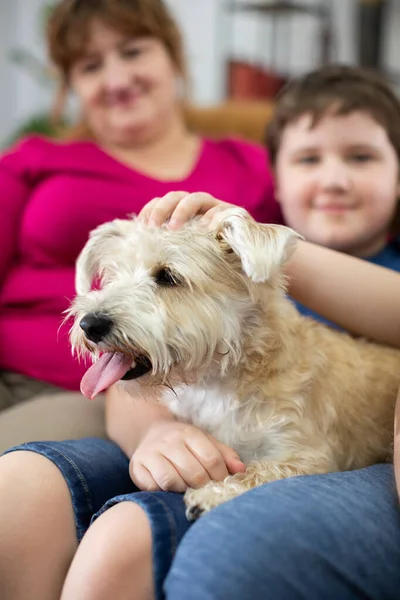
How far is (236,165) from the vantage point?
190 cm

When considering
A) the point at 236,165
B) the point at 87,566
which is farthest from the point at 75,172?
the point at 87,566

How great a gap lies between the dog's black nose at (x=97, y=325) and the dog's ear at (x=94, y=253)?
20 centimetres

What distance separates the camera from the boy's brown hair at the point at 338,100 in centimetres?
158

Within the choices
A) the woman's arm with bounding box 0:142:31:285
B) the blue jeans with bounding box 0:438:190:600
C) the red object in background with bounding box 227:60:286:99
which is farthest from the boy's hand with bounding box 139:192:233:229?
the red object in background with bounding box 227:60:286:99

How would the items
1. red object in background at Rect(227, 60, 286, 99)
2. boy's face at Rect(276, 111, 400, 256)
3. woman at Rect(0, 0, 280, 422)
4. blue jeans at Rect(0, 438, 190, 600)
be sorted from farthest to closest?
red object in background at Rect(227, 60, 286, 99), woman at Rect(0, 0, 280, 422), boy's face at Rect(276, 111, 400, 256), blue jeans at Rect(0, 438, 190, 600)

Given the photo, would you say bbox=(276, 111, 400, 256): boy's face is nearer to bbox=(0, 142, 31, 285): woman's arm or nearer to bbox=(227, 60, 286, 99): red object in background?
bbox=(0, 142, 31, 285): woman's arm

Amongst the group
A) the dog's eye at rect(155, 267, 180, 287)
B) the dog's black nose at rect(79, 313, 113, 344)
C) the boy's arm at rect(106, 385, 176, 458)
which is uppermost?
the dog's eye at rect(155, 267, 180, 287)

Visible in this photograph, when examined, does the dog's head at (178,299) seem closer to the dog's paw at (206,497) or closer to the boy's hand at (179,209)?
the boy's hand at (179,209)

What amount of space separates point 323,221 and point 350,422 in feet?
1.71

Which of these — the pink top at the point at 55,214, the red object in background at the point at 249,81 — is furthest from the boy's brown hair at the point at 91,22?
the red object in background at the point at 249,81

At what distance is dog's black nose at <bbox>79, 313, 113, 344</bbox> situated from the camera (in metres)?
1.01

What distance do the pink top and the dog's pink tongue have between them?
0.54 metres

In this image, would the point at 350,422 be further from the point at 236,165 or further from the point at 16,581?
the point at 236,165

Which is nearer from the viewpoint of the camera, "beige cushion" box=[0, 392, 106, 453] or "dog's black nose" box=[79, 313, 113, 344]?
"dog's black nose" box=[79, 313, 113, 344]
